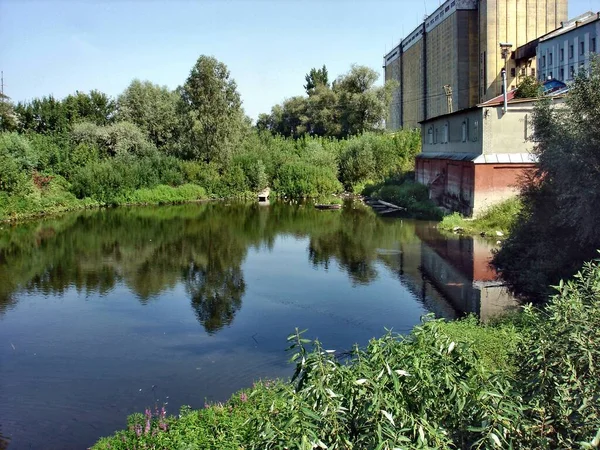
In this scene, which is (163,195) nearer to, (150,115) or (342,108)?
(150,115)

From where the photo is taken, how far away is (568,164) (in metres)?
12.4

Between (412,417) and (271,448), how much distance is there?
828 mm

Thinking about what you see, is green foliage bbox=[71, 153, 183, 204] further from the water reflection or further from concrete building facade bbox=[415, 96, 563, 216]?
concrete building facade bbox=[415, 96, 563, 216]

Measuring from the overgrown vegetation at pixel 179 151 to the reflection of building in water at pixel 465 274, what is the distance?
21.2 meters

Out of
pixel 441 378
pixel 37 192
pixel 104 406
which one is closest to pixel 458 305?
pixel 104 406

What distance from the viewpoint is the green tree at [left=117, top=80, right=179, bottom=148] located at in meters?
50.4

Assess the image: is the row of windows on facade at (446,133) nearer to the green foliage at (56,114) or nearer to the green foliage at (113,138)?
the green foliage at (113,138)

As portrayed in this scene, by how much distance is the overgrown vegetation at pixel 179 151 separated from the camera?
130 feet

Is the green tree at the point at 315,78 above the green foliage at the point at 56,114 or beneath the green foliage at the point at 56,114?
above

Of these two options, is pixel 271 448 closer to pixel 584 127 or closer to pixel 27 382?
pixel 27 382

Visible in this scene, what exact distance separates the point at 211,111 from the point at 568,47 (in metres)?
24.2

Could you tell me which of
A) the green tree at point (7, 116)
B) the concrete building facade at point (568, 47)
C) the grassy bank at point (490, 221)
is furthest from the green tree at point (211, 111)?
the grassy bank at point (490, 221)

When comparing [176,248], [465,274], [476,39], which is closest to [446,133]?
[465,274]

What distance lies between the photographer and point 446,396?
398cm
